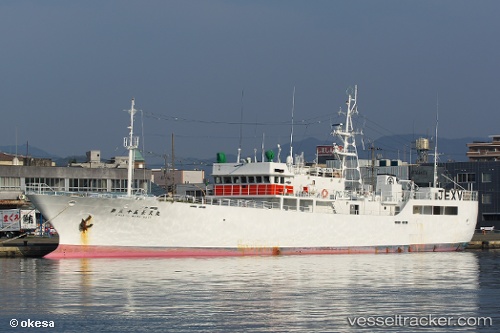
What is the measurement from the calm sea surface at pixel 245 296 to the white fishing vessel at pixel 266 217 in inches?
89.7

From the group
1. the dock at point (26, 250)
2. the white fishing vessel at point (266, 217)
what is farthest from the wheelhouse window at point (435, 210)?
the dock at point (26, 250)

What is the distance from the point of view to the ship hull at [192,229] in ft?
182

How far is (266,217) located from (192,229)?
536 cm

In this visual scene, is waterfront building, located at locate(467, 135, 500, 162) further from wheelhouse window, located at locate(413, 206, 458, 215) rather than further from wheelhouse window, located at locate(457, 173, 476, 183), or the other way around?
wheelhouse window, located at locate(413, 206, 458, 215)

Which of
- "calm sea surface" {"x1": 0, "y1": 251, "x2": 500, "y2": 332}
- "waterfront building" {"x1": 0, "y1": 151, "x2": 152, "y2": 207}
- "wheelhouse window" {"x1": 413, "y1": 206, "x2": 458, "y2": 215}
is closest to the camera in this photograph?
"calm sea surface" {"x1": 0, "y1": 251, "x2": 500, "y2": 332}

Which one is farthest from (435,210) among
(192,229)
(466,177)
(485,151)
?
(485,151)

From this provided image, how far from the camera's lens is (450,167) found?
3895 inches

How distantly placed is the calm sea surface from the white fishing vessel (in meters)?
2.28

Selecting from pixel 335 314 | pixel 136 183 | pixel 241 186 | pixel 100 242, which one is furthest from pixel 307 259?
pixel 136 183

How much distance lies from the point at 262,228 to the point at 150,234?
308 inches

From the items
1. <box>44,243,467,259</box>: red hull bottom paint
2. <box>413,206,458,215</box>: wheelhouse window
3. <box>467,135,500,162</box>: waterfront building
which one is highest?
<box>467,135,500,162</box>: waterfront building

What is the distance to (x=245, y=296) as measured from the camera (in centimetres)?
3728

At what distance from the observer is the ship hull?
182ft

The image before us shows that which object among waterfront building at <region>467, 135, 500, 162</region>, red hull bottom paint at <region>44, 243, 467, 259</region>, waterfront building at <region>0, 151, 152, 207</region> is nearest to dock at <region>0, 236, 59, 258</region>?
red hull bottom paint at <region>44, 243, 467, 259</region>
